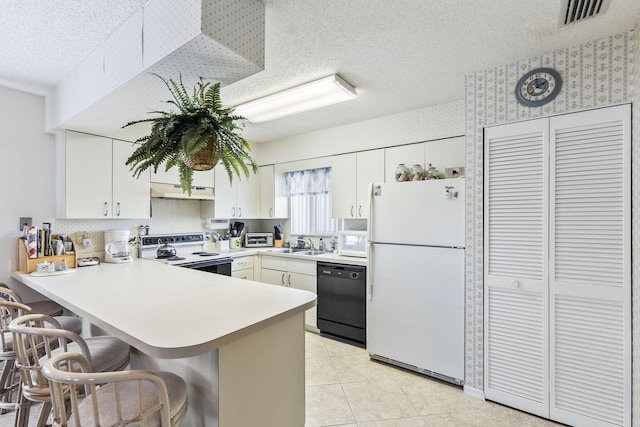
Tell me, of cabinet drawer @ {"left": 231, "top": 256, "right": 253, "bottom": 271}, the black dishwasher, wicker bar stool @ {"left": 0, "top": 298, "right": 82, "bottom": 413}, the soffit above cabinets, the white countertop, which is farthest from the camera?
cabinet drawer @ {"left": 231, "top": 256, "right": 253, "bottom": 271}

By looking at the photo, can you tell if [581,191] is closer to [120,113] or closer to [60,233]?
[120,113]

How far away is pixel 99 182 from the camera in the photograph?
292 centimetres

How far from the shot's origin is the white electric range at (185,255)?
3.32 m

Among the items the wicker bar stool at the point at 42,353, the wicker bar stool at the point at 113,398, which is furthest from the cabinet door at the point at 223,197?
the wicker bar stool at the point at 113,398

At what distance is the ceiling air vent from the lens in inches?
60.7

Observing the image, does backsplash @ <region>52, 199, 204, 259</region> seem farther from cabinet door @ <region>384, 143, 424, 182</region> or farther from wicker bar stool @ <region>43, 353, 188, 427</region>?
cabinet door @ <region>384, 143, 424, 182</region>

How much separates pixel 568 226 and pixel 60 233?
419 centimetres

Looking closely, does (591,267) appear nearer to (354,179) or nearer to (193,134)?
(354,179)

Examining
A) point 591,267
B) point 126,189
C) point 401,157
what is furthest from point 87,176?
point 591,267

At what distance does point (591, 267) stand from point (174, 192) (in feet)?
12.2

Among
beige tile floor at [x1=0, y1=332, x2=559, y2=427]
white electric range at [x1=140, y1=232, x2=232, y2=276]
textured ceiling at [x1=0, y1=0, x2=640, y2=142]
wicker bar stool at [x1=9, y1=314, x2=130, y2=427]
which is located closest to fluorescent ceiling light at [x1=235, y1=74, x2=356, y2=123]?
textured ceiling at [x1=0, y1=0, x2=640, y2=142]

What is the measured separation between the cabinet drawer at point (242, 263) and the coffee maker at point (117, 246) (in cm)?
109

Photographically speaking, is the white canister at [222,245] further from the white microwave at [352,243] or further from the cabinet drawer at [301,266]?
the white microwave at [352,243]

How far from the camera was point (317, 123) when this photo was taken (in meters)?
3.61
